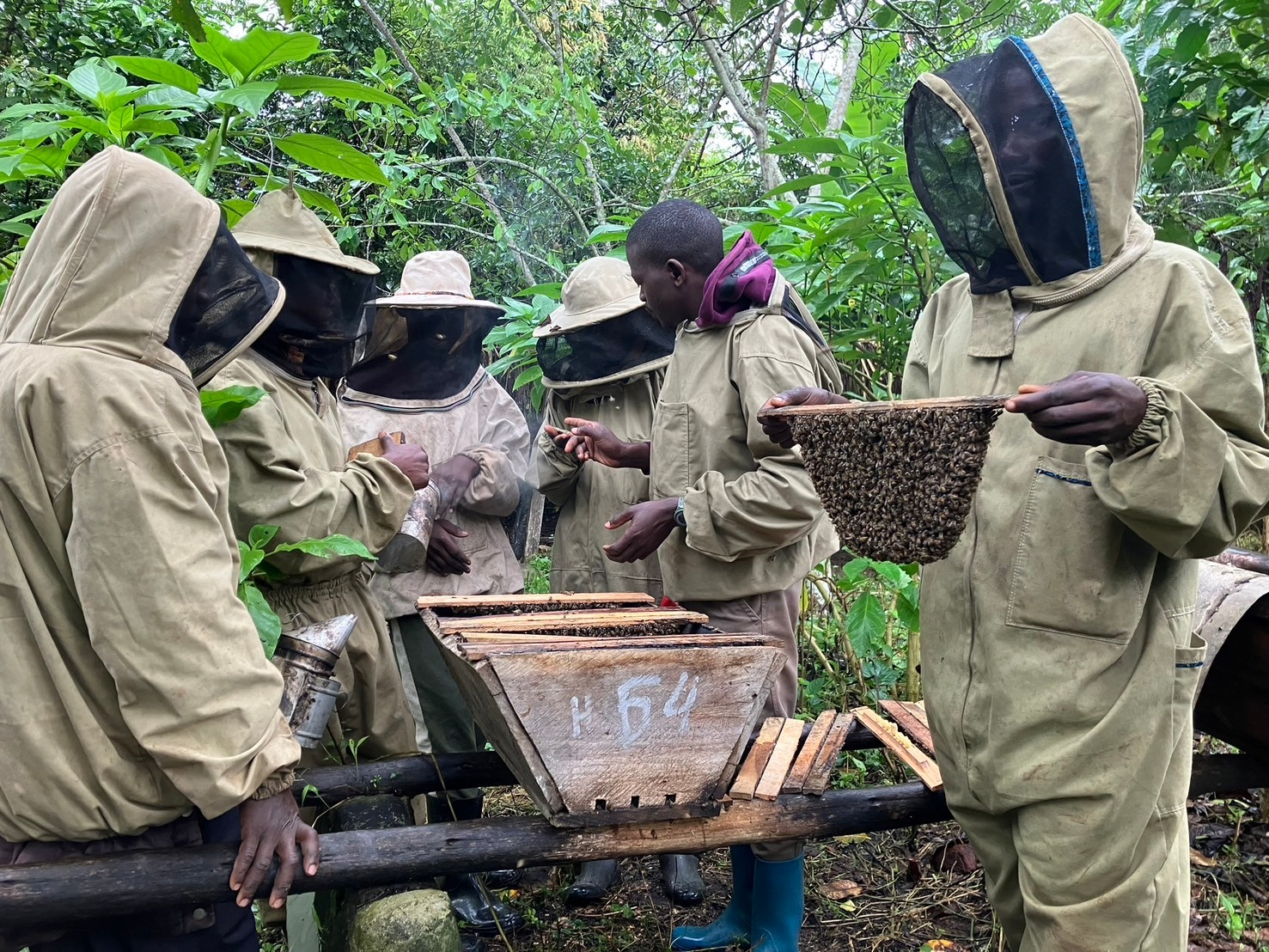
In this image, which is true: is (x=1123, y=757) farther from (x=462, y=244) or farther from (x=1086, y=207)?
(x=462, y=244)

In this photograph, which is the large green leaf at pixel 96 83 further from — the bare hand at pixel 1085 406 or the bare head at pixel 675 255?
the bare hand at pixel 1085 406

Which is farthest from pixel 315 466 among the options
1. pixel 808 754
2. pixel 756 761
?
pixel 808 754

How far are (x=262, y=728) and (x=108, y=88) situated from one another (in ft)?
7.15

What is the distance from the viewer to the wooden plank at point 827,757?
2.44 metres

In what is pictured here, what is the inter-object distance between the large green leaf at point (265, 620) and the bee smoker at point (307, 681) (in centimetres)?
4

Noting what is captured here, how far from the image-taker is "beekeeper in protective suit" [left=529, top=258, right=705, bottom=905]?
3850mm

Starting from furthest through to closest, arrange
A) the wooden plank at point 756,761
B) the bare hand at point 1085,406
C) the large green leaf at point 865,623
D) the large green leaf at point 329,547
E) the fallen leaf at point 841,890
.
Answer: the large green leaf at point 865,623 → the fallen leaf at point 841,890 → the large green leaf at point 329,547 → the wooden plank at point 756,761 → the bare hand at point 1085,406

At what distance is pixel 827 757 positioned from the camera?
2.58 metres

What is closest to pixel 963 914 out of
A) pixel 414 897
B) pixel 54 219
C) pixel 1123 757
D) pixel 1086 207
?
pixel 1123 757

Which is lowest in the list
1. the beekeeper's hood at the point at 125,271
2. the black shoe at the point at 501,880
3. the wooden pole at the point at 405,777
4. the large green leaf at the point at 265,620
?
the black shoe at the point at 501,880

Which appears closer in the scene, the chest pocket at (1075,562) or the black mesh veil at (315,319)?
the chest pocket at (1075,562)

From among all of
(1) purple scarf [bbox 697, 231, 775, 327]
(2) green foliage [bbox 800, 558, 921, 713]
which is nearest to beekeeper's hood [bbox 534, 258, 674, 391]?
(1) purple scarf [bbox 697, 231, 775, 327]

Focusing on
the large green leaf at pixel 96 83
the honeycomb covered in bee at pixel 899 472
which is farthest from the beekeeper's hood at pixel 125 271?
the honeycomb covered in bee at pixel 899 472

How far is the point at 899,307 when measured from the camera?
4504 millimetres
